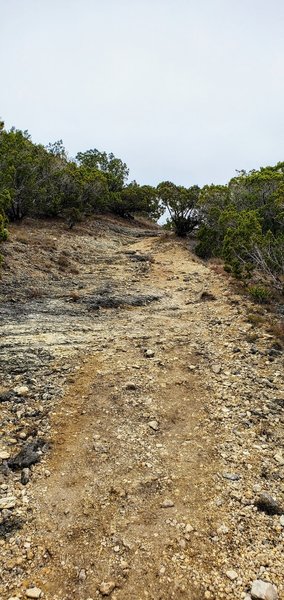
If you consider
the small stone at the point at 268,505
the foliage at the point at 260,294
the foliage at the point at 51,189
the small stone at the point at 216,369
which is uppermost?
the foliage at the point at 51,189

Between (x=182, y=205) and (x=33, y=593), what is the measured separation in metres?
33.5

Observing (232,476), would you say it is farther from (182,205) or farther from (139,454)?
(182,205)

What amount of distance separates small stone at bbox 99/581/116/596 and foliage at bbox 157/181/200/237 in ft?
108

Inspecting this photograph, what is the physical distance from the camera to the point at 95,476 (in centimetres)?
763

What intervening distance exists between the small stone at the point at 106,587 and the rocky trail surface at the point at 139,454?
0.9 inches

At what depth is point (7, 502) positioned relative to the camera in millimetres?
6887

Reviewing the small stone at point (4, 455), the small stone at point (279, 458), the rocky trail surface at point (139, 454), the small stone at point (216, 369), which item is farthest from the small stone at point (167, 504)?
the small stone at point (216, 369)

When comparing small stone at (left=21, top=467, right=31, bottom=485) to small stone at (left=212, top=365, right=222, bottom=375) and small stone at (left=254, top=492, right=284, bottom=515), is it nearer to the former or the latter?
small stone at (left=254, top=492, right=284, bottom=515)

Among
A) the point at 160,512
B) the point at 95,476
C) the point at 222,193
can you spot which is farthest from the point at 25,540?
the point at 222,193

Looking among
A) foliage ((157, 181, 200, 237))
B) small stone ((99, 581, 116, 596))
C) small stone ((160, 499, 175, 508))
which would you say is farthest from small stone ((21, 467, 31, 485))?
foliage ((157, 181, 200, 237))

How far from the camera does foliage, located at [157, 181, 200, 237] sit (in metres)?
35.5

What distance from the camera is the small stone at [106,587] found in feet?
18.1

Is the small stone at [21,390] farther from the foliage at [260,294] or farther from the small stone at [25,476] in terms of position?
the foliage at [260,294]

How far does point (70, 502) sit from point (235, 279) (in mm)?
16280
